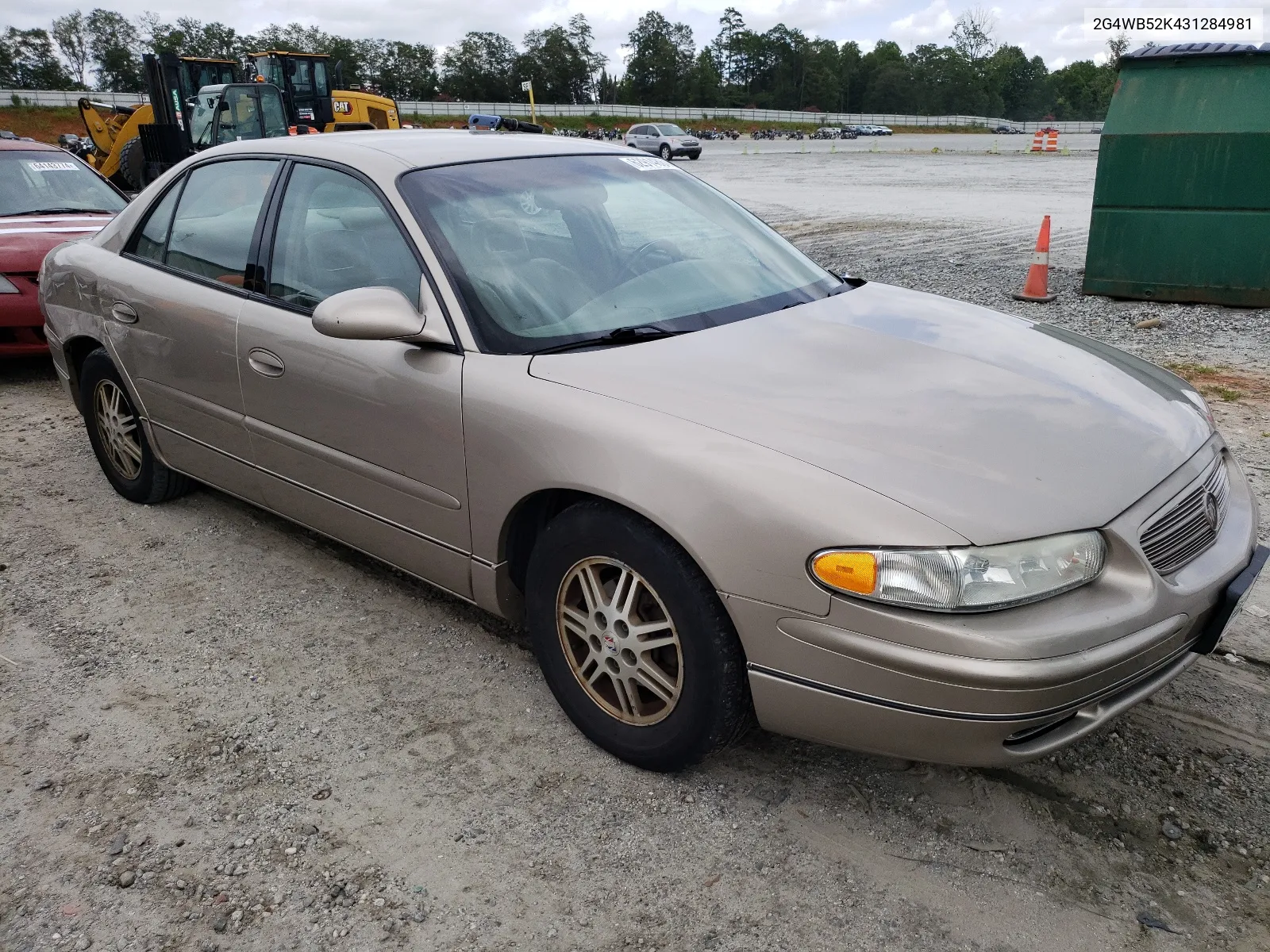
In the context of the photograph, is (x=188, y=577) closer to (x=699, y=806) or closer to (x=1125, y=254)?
(x=699, y=806)

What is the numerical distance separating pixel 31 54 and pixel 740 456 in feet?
351

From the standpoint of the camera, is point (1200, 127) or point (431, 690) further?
point (1200, 127)

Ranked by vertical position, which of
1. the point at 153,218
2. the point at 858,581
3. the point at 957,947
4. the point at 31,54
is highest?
the point at 31,54

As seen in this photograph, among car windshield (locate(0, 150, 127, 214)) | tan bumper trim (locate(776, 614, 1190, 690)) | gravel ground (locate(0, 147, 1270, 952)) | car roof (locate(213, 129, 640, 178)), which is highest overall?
car roof (locate(213, 129, 640, 178))

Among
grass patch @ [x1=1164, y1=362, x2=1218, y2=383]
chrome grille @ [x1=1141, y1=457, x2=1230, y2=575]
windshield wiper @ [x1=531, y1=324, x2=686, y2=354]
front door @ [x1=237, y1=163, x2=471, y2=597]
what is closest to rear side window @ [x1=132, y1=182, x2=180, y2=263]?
front door @ [x1=237, y1=163, x2=471, y2=597]

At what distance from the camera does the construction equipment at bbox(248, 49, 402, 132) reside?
19062 mm

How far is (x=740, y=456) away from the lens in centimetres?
217

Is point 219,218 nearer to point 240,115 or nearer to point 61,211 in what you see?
point 61,211

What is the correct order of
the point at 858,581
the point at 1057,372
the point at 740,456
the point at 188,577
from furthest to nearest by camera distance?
the point at 188,577 → the point at 1057,372 → the point at 740,456 → the point at 858,581

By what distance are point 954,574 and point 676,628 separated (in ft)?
2.18

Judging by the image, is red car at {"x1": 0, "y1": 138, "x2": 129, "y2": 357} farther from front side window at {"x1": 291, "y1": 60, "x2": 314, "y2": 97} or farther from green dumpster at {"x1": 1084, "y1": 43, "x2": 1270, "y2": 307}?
front side window at {"x1": 291, "y1": 60, "x2": 314, "y2": 97}

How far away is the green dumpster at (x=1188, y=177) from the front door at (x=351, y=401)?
22.9 ft

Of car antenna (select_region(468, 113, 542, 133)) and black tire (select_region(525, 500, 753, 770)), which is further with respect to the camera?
car antenna (select_region(468, 113, 542, 133))

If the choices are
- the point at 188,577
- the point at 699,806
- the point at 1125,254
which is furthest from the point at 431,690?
the point at 1125,254
